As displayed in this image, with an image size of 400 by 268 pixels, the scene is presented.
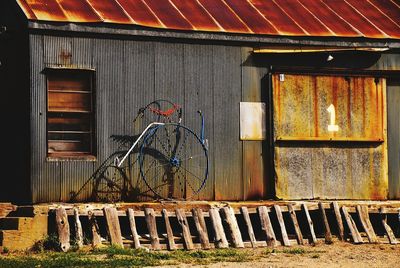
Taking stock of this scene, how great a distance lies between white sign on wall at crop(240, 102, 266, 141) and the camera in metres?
19.5

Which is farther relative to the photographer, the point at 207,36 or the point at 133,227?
the point at 207,36

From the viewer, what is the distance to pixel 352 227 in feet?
62.0

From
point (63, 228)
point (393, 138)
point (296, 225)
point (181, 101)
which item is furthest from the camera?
point (393, 138)

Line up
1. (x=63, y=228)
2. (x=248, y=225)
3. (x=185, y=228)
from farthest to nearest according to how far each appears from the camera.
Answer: (x=248, y=225), (x=185, y=228), (x=63, y=228)

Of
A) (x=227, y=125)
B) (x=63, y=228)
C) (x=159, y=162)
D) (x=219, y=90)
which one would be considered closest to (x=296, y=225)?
(x=227, y=125)

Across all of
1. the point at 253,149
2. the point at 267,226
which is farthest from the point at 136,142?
the point at 267,226

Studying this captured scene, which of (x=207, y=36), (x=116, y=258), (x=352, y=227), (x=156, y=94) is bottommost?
(x=116, y=258)

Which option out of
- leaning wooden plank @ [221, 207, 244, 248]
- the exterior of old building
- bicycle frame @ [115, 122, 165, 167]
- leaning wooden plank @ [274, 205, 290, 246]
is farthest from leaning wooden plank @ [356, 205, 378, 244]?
bicycle frame @ [115, 122, 165, 167]

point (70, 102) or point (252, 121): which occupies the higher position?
point (70, 102)

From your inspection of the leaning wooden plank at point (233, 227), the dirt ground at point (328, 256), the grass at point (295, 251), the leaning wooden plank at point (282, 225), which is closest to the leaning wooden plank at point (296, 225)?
the leaning wooden plank at point (282, 225)

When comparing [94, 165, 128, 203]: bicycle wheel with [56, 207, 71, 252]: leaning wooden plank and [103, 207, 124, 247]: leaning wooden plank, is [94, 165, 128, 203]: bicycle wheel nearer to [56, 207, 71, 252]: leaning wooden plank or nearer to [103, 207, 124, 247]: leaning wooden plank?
[103, 207, 124, 247]: leaning wooden plank

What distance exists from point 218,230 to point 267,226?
118cm

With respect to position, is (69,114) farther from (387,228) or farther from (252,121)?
(387,228)

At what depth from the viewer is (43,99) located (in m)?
17.7
